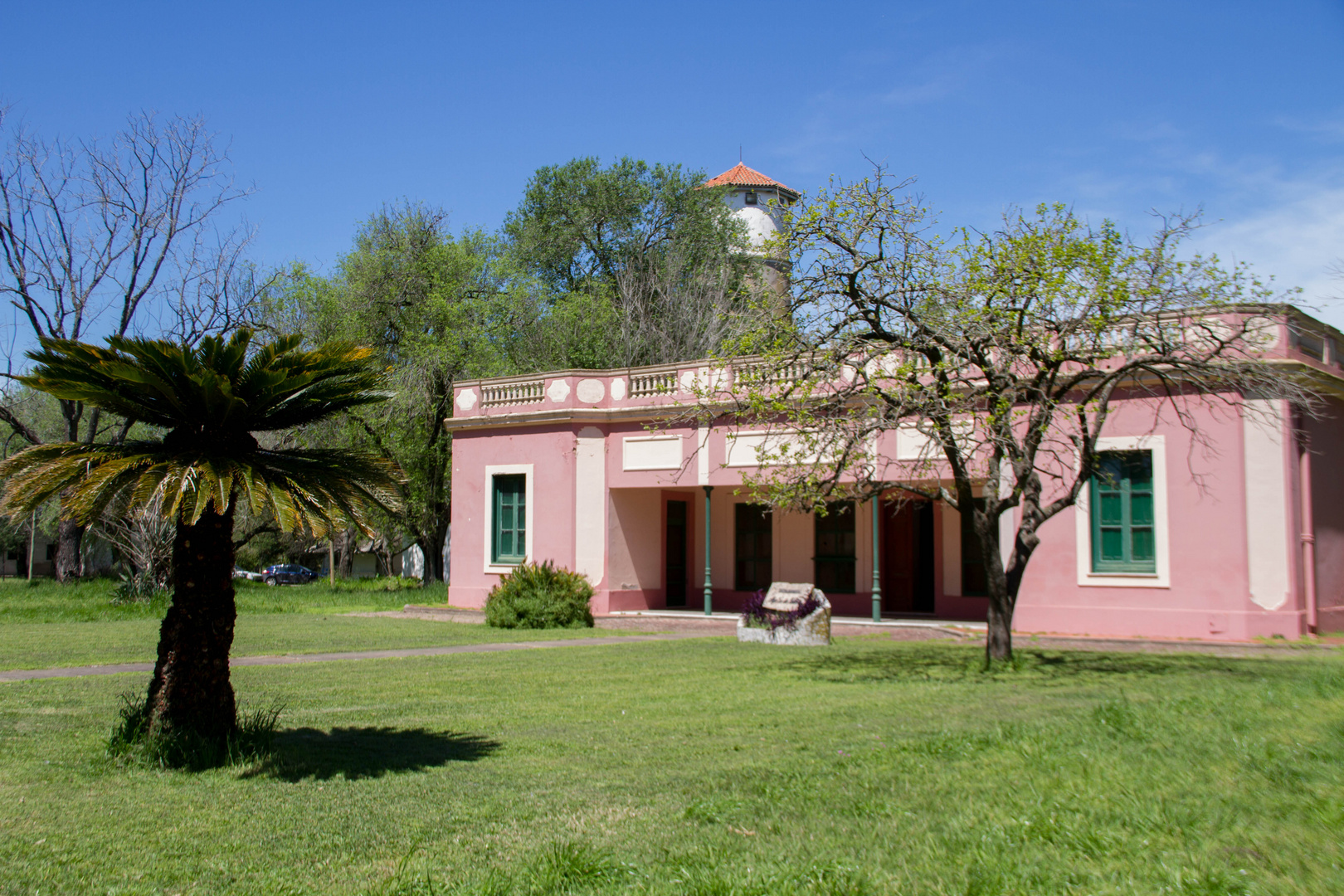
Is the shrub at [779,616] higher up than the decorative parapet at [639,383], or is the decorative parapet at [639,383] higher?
the decorative parapet at [639,383]

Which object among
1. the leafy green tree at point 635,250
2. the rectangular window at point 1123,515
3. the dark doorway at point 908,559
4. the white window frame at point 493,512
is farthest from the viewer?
the leafy green tree at point 635,250

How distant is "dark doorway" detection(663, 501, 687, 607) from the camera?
2498cm

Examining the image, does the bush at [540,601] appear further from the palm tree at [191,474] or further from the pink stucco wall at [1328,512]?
the palm tree at [191,474]

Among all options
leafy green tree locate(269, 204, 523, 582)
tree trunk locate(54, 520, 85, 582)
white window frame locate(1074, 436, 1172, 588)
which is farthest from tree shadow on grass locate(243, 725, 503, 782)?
tree trunk locate(54, 520, 85, 582)

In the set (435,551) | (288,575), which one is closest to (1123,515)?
(435,551)

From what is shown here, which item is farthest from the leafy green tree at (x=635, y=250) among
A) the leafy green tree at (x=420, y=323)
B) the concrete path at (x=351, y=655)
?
the concrete path at (x=351, y=655)

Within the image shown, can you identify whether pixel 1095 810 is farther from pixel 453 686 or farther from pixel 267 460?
pixel 453 686

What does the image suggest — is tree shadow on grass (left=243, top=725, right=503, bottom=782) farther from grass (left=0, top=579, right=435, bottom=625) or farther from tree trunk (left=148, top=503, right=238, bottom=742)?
grass (left=0, top=579, right=435, bottom=625)

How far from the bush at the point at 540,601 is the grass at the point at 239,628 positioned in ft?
1.78

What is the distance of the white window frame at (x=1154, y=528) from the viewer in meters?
16.9

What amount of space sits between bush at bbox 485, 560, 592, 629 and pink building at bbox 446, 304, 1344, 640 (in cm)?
153

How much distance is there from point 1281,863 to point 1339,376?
1516 cm

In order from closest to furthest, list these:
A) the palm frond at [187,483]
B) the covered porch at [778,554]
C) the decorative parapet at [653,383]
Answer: the palm frond at [187,483] < the covered porch at [778,554] < the decorative parapet at [653,383]

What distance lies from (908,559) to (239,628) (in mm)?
13176
